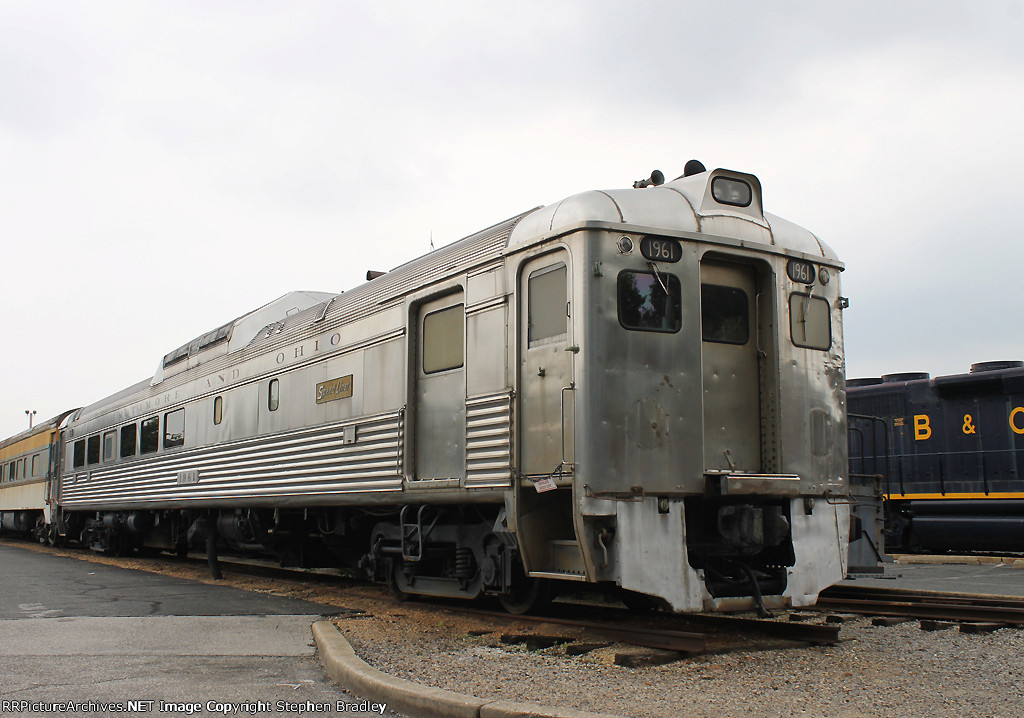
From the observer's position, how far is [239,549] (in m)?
13.9

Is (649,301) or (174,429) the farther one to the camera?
(174,429)

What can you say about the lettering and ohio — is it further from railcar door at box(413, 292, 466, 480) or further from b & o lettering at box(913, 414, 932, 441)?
railcar door at box(413, 292, 466, 480)

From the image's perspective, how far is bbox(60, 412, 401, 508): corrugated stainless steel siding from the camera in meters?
9.17

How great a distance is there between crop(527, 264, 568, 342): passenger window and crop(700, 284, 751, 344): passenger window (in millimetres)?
1208

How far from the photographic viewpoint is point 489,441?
7.56 metres

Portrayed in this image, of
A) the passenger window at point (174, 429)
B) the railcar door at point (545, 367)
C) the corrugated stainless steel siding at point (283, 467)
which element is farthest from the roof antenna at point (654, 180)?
the passenger window at point (174, 429)

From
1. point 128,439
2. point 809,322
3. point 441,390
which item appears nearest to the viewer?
point 809,322

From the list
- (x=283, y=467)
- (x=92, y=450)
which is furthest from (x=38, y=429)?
(x=283, y=467)

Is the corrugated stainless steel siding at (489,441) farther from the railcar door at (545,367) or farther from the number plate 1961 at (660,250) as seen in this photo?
the number plate 1961 at (660,250)

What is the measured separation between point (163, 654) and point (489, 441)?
9.59ft

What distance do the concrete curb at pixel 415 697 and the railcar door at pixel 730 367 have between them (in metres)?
3.05

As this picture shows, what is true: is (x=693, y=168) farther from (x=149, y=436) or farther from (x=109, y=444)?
(x=109, y=444)

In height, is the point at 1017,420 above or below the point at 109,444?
above

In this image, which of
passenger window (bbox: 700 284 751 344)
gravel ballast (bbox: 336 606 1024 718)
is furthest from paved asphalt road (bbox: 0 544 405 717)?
passenger window (bbox: 700 284 751 344)
